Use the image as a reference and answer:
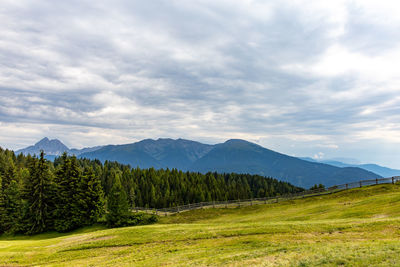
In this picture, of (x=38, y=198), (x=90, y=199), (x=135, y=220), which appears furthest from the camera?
(x=90, y=199)

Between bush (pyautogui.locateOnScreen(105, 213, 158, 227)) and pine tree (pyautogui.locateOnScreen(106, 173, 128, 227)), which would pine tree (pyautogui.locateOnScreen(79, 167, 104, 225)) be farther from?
bush (pyautogui.locateOnScreen(105, 213, 158, 227))

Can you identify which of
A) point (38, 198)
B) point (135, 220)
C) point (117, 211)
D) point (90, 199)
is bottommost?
point (135, 220)

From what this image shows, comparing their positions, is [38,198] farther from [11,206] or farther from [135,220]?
[135,220]

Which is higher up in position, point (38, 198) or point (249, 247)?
Answer: point (38, 198)

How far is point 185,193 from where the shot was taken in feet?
341

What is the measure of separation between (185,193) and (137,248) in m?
83.8

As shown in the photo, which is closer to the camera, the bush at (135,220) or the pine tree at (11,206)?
the bush at (135,220)

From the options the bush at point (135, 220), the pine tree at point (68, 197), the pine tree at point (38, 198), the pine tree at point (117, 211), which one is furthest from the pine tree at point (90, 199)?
the pine tree at point (38, 198)

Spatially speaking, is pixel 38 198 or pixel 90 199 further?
pixel 90 199

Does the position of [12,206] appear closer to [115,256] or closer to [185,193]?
[115,256]

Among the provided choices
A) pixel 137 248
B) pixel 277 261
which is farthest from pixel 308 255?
pixel 137 248

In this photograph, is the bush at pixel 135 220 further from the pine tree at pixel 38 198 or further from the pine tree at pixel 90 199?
the pine tree at pixel 38 198

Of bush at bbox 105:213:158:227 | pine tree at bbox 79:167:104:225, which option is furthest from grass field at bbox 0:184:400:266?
pine tree at bbox 79:167:104:225

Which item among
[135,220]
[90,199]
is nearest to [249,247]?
[135,220]
